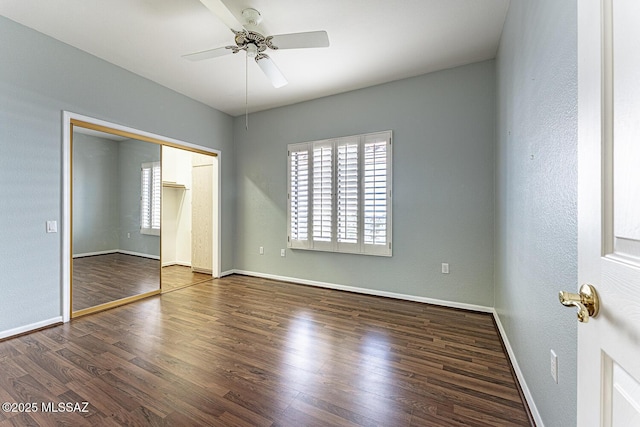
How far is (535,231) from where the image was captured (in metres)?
1.55

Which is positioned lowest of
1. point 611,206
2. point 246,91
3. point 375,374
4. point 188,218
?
point 375,374

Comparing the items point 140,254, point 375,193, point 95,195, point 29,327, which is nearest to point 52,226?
point 95,195

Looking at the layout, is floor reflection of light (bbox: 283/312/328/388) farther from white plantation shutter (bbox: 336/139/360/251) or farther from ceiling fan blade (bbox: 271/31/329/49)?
ceiling fan blade (bbox: 271/31/329/49)

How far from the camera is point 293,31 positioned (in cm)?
257

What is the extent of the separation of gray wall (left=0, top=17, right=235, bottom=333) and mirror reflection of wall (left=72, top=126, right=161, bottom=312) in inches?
9.0

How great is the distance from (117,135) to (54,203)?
40.7 inches

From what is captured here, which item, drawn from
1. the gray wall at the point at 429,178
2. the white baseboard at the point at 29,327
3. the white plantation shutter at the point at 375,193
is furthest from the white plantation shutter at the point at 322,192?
the white baseboard at the point at 29,327

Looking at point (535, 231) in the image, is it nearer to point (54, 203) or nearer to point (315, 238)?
point (315, 238)

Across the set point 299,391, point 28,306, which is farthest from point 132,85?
point 299,391

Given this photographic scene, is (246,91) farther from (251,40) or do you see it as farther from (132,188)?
(132,188)

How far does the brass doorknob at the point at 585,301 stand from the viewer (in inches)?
24.7

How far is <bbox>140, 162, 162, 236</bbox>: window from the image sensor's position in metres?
3.68

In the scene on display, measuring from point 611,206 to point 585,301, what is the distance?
0.24 meters

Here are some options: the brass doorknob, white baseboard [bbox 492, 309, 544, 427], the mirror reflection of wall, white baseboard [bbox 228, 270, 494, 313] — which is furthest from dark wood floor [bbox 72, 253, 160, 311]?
white baseboard [bbox 492, 309, 544, 427]
